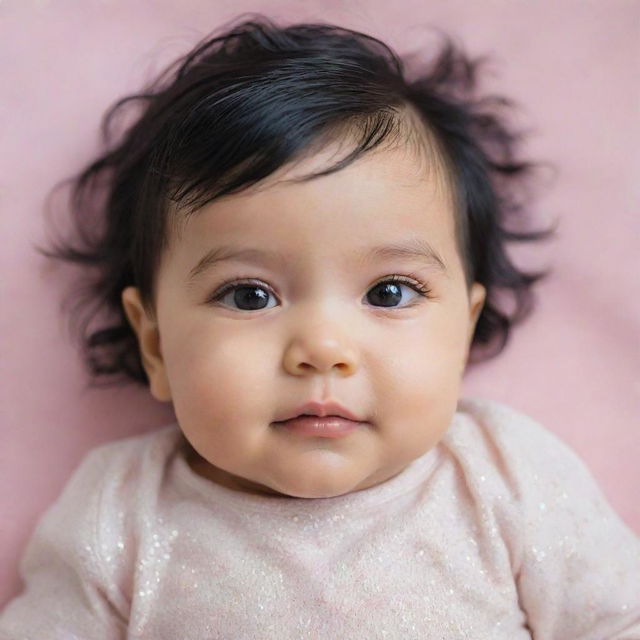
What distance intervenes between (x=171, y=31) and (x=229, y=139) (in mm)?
501

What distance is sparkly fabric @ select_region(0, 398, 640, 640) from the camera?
1133 mm

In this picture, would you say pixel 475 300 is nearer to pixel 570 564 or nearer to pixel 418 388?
pixel 418 388

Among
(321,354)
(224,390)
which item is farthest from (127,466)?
(321,354)

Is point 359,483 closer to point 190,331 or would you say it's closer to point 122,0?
point 190,331

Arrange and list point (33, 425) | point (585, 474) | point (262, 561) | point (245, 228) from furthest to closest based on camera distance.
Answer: point (33, 425), point (585, 474), point (262, 561), point (245, 228)

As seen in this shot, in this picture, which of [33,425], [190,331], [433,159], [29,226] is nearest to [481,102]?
[433,159]

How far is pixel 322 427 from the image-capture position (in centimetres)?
104

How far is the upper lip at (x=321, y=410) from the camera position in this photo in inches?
40.4

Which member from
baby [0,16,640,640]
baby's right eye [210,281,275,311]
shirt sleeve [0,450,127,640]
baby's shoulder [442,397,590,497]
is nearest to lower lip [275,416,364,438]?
baby [0,16,640,640]

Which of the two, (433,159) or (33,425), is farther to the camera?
(33,425)

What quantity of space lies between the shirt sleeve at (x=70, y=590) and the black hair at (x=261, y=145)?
0.27 m

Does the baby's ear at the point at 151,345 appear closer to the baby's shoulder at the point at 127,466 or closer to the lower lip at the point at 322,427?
the baby's shoulder at the point at 127,466

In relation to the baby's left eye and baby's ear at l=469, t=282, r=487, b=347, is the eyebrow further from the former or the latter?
baby's ear at l=469, t=282, r=487, b=347

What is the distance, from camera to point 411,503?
1197 millimetres
